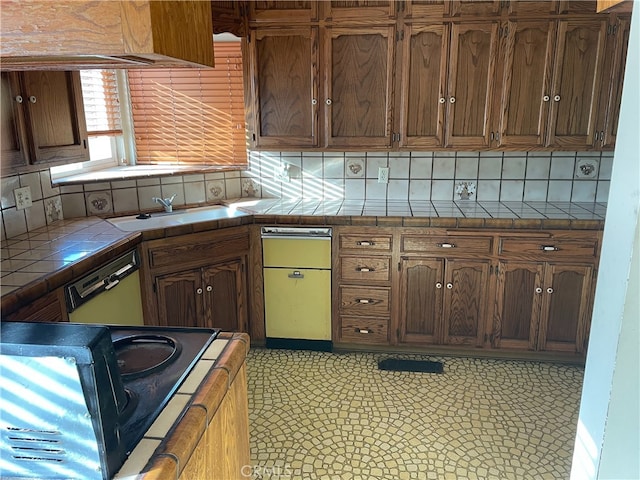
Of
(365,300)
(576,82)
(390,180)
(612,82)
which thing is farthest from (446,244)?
(612,82)

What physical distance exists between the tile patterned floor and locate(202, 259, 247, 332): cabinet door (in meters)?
0.29

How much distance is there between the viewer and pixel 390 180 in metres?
3.27

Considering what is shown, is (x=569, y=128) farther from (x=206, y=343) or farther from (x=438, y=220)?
(x=206, y=343)

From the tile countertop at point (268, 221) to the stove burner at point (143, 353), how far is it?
0.82 m

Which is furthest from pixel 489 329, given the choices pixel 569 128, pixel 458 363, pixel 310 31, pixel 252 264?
pixel 310 31

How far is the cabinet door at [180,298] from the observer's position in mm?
2625

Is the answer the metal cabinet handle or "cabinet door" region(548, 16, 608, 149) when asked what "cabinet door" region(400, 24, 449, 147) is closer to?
"cabinet door" region(548, 16, 608, 149)

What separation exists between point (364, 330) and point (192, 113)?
1924 millimetres

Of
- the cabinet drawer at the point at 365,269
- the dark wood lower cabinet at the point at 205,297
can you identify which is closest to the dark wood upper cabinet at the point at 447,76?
the cabinet drawer at the point at 365,269

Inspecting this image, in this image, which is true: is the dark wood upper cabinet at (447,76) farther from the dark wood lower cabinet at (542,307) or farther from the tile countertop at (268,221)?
the dark wood lower cabinet at (542,307)

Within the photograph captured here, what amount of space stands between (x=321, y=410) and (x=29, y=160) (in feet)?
6.05

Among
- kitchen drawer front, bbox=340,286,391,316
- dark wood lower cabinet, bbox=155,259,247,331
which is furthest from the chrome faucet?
kitchen drawer front, bbox=340,286,391,316

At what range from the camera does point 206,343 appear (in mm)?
1093

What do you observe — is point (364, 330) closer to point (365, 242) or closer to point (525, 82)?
point (365, 242)
